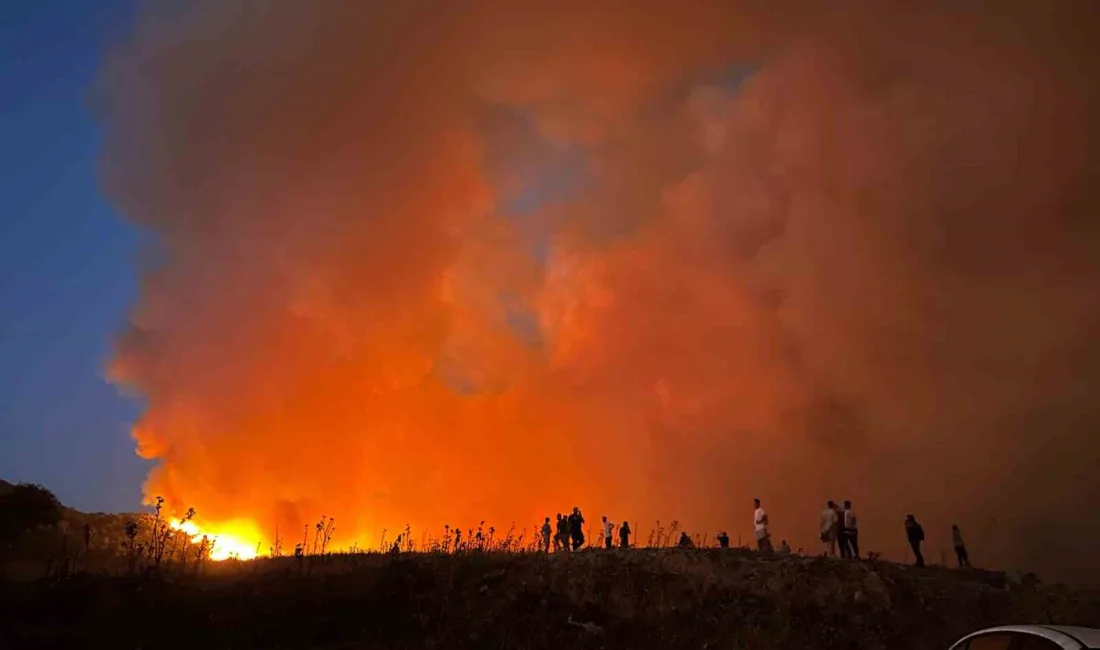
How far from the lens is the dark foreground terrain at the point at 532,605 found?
771 inches

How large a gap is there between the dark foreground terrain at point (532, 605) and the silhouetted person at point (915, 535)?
5.30 feet

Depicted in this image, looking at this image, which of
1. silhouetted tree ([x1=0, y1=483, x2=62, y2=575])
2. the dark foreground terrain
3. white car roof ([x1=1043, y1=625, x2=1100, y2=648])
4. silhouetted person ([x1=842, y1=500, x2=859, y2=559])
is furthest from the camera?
silhouetted tree ([x1=0, y1=483, x2=62, y2=575])

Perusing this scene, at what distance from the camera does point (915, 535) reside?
28.7m

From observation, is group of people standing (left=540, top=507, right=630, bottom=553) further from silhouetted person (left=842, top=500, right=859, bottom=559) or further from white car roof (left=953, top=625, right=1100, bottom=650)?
white car roof (left=953, top=625, right=1100, bottom=650)

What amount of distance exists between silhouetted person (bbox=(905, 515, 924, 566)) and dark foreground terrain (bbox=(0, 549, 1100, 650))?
162 centimetres

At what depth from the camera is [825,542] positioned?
28609 mm

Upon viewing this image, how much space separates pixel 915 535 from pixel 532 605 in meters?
16.0

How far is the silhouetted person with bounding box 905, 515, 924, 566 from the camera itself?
28.5 meters

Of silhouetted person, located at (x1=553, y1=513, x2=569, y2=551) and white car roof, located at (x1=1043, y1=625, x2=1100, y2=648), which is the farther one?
silhouetted person, located at (x1=553, y1=513, x2=569, y2=551)

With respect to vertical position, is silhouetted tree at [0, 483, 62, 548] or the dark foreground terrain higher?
silhouetted tree at [0, 483, 62, 548]

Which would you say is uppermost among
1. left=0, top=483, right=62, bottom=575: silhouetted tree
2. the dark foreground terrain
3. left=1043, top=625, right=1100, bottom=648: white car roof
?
left=0, top=483, right=62, bottom=575: silhouetted tree

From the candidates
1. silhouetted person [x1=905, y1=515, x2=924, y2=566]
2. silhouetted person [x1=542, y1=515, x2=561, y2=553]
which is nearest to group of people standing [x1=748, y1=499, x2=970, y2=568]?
silhouetted person [x1=905, y1=515, x2=924, y2=566]

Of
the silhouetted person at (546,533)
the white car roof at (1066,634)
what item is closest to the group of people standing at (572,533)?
the silhouetted person at (546,533)

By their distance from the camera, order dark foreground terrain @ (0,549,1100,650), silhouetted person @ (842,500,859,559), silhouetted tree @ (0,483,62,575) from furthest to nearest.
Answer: silhouetted tree @ (0,483,62,575), silhouetted person @ (842,500,859,559), dark foreground terrain @ (0,549,1100,650)
